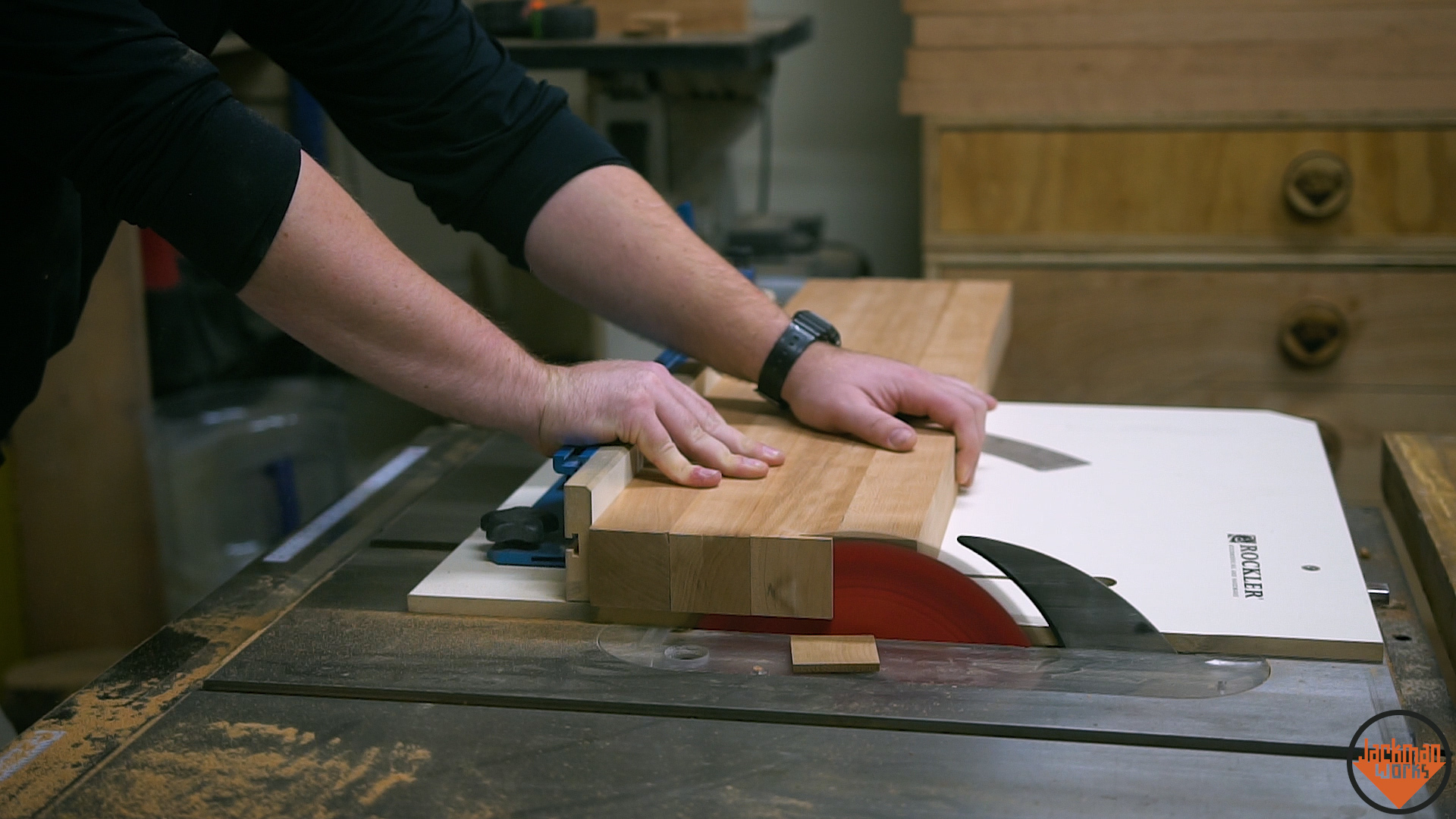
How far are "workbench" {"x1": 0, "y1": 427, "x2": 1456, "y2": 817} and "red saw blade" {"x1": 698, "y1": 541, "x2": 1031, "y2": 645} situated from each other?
20mm

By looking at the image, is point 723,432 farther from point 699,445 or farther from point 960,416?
point 960,416

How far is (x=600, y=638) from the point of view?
86 cm

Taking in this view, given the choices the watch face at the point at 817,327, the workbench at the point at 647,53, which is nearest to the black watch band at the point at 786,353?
the watch face at the point at 817,327

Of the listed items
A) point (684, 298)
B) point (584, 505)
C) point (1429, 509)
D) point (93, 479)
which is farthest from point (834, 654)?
point (93, 479)

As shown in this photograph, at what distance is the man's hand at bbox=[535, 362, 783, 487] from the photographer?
94cm

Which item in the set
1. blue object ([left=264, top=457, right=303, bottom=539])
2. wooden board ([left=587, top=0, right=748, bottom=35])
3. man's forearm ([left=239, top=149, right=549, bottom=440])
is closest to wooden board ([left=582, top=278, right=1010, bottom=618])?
man's forearm ([left=239, top=149, right=549, bottom=440])

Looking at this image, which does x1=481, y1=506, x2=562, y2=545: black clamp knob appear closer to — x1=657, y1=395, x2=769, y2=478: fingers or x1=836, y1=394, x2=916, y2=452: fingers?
x1=657, y1=395, x2=769, y2=478: fingers

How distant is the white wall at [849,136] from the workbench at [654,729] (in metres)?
1.76

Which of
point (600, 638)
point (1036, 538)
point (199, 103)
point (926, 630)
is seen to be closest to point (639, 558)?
point (600, 638)

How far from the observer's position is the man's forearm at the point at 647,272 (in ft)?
3.77

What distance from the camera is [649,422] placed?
945 millimetres

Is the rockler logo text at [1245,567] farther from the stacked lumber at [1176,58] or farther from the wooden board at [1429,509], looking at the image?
the stacked lumber at [1176,58]

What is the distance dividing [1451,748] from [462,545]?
0.66 meters

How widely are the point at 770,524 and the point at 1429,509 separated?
1.83 ft
